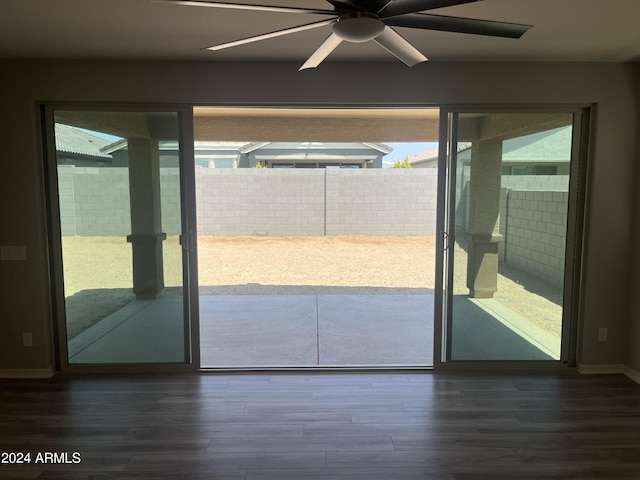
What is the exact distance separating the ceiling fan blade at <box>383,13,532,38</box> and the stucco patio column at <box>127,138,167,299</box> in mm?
2178

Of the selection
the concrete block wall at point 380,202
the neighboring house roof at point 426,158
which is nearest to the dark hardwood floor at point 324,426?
the concrete block wall at point 380,202

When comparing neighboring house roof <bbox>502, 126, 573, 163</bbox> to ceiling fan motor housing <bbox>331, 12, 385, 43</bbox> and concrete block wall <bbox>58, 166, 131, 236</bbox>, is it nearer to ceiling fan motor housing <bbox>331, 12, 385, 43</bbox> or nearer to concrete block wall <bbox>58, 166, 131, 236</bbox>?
ceiling fan motor housing <bbox>331, 12, 385, 43</bbox>

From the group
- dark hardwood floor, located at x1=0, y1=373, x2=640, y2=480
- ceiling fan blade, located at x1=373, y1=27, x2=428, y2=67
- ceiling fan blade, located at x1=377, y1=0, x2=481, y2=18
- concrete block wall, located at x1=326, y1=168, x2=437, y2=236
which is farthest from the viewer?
concrete block wall, located at x1=326, y1=168, x2=437, y2=236

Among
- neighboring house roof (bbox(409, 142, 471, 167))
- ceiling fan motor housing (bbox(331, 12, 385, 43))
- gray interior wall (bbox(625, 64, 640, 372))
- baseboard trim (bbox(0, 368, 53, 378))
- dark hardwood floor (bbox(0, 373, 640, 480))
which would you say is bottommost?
dark hardwood floor (bbox(0, 373, 640, 480))

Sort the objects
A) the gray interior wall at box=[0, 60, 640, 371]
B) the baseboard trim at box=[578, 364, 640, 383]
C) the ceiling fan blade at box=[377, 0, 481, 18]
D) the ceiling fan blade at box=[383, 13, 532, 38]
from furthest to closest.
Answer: the baseboard trim at box=[578, 364, 640, 383]
the gray interior wall at box=[0, 60, 640, 371]
the ceiling fan blade at box=[383, 13, 532, 38]
the ceiling fan blade at box=[377, 0, 481, 18]

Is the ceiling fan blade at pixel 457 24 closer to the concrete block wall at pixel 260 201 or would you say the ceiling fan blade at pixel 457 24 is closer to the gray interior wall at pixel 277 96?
the gray interior wall at pixel 277 96

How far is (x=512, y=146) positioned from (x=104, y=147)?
3055 mm

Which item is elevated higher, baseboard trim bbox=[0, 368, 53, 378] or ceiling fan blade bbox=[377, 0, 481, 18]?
ceiling fan blade bbox=[377, 0, 481, 18]

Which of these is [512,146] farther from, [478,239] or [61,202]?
[61,202]

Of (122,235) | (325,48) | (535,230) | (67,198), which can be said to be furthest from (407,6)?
(67,198)

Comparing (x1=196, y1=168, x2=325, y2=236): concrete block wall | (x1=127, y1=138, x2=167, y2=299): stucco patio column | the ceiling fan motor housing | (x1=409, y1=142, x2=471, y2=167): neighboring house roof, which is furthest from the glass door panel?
(x1=409, y1=142, x2=471, y2=167): neighboring house roof

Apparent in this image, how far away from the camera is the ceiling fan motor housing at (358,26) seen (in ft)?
4.82

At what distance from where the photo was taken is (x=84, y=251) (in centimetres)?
322

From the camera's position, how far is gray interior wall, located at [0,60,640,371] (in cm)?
301
